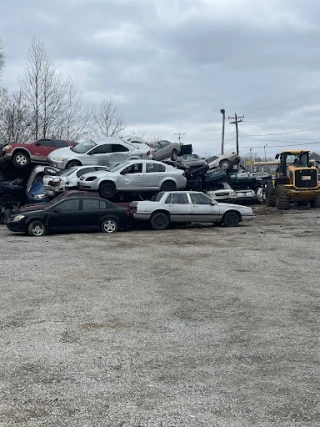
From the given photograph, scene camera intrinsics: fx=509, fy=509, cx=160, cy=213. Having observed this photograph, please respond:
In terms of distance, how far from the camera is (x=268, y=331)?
6.32 metres

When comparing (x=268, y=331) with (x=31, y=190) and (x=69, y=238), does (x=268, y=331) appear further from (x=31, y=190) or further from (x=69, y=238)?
(x=31, y=190)

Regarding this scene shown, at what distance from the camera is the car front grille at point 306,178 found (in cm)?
2423

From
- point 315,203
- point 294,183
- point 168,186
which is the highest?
point 294,183

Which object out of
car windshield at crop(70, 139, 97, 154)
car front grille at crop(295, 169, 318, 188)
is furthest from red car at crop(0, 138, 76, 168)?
car front grille at crop(295, 169, 318, 188)

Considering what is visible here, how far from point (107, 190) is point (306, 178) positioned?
10297 millimetres

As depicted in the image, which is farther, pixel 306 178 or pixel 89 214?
pixel 306 178

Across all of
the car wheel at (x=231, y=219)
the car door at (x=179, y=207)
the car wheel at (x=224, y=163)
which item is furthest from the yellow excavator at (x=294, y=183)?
the car door at (x=179, y=207)

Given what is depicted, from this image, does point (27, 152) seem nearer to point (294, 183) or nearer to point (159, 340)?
point (294, 183)

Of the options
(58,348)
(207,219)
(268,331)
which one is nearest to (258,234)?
(207,219)

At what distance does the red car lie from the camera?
21500mm

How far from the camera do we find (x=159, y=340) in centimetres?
596

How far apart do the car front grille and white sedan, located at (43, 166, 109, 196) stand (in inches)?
384

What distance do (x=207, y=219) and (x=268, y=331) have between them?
41.5 ft

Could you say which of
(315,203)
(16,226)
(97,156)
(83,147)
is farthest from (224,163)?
(16,226)
